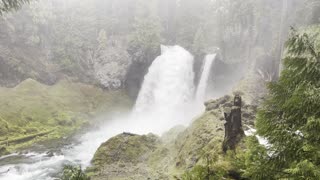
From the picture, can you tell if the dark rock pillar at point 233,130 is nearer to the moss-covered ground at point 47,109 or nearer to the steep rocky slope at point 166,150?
the steep rocky slope at point 166,150

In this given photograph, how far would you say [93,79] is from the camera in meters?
68.3

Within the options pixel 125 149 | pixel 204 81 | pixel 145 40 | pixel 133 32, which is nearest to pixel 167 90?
pixel 204 81

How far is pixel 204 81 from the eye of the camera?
6225 cm

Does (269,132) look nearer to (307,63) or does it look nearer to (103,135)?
(307,63)

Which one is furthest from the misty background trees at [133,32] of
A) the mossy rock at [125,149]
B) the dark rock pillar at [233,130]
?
the dark rock pillar at [233,130]

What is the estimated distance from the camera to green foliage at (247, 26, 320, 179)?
8602 mm

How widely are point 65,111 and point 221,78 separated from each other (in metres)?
27.3

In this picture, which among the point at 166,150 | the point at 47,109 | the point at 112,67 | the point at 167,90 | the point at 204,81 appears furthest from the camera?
the point at 112,67

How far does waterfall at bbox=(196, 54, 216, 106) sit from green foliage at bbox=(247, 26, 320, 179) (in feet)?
170

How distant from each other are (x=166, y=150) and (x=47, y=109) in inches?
1114

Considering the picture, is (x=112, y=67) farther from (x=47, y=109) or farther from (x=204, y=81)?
(x=204, y=81)

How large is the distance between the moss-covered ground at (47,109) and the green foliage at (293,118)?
124 feet

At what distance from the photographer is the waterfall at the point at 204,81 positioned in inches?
2440

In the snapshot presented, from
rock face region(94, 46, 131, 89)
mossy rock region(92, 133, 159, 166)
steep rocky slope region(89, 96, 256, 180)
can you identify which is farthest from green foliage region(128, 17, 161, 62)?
mossy rock region(92, 133, 159, 166)
